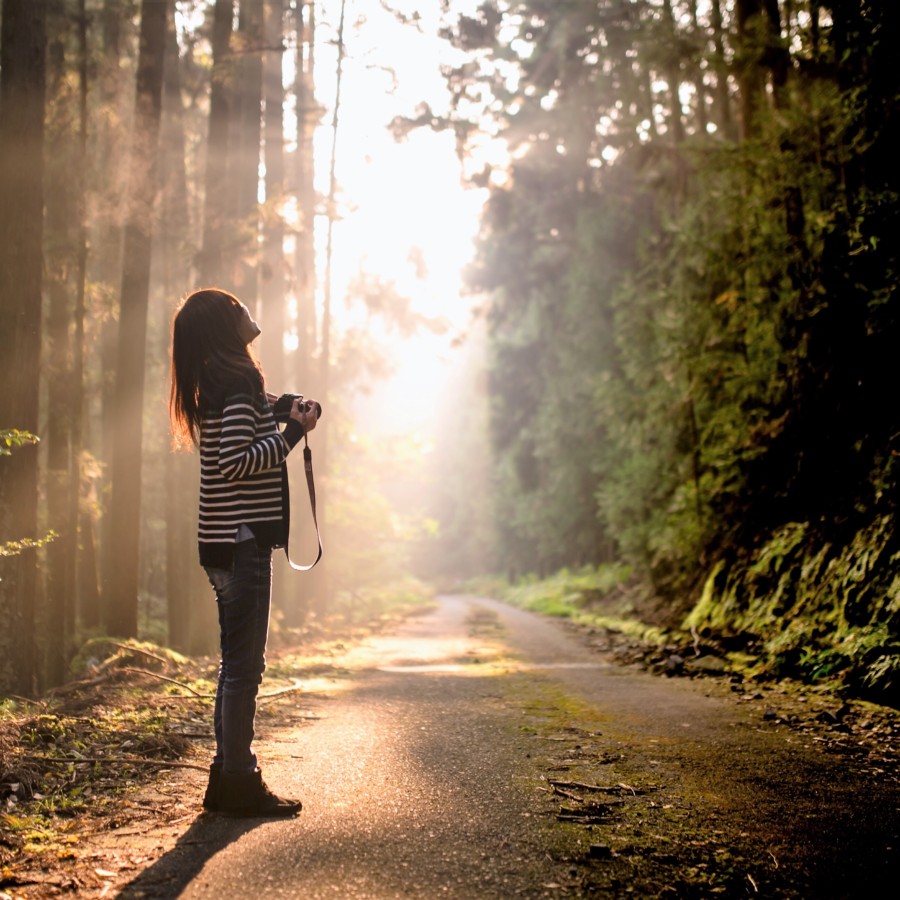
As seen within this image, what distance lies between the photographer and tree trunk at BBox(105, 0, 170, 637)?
10.9 m

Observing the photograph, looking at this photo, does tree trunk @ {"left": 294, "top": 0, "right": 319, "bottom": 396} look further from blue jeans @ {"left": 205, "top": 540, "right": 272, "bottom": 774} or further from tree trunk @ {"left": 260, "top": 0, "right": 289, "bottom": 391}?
blue jeans @ {"left": 205, "top": 540, "right": 272, "bottom": 774}

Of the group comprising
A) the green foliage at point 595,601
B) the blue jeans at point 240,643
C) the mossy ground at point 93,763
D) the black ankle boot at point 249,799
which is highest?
the blue jeans at point 240,643

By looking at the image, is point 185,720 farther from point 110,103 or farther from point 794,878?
point 110,103

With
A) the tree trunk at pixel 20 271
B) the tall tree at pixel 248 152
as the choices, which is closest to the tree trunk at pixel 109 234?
the tall tree at pixel 248 152

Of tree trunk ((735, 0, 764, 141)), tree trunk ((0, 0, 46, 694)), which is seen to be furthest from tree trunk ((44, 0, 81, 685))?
tree trunk ((735, 0, 764, 141))

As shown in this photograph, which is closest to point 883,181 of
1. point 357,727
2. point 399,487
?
point 357,727

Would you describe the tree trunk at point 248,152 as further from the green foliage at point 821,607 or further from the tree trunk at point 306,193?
the green foliage at point 821,607

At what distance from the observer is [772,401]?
1034 cm

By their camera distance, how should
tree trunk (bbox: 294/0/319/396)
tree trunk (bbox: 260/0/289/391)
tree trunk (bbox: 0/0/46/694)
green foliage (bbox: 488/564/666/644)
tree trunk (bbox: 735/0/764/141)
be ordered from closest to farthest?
1. tree trunk (bbox: 0/0/46/694)
2. tree trunk (bbox: 735/0/764/141)
3. green foliage (bbox: 488/564/666/644)
4. tree trunk (bbox: 260/0/289/391)
5. tree trunk (bbox: 294/0/319/396)

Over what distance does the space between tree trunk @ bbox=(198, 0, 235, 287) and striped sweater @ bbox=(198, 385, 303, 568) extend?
898 centimetres

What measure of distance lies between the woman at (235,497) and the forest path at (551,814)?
26 cm

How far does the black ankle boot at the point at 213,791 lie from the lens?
3904mm

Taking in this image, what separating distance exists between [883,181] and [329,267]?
14.2 metres

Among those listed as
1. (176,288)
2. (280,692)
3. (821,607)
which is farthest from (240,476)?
(176,288)
